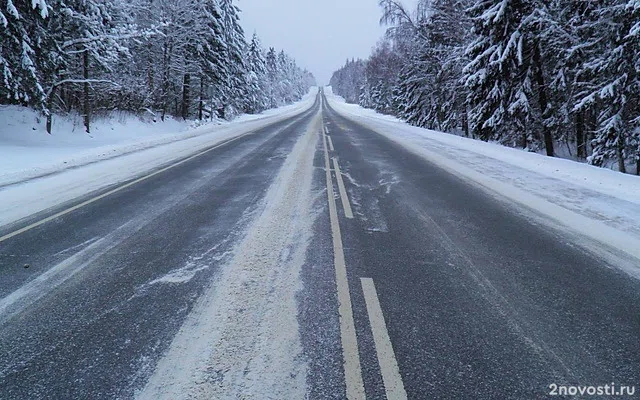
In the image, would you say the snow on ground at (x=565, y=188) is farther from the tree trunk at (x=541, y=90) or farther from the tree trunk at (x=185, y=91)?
the tree trunk at (x=185, y=91)

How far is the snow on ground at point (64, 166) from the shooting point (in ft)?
23.1

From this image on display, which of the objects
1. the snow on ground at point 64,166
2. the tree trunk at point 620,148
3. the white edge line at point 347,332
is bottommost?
the snow on ground at point 64,166

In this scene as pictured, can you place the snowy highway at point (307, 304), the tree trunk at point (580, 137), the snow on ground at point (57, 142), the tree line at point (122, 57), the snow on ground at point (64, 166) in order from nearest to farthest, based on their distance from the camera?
the snowy highway at point (307, 304) → the snow on ground at point (64, 166) → the snow on ground at point (57, 142) → the tree line at point (122, 57) → the tree trunk at point (580, 137)

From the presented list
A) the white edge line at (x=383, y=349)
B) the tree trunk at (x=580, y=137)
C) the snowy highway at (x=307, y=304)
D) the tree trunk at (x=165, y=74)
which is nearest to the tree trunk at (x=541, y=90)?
the tree trunk at (x=580, y=137)

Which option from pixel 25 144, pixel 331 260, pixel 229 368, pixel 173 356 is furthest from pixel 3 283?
pixel 25 144

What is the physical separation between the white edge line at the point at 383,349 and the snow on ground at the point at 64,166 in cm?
559

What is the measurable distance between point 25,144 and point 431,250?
50.0 feet

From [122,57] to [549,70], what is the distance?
22.8 m

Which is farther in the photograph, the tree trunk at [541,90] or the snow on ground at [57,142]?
the tree trunk at [541,90]

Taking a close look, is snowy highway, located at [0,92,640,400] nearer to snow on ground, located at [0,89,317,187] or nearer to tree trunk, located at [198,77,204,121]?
snow on ground, located at [0,89,317,187]

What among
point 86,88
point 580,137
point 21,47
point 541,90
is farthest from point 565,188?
point 86,88

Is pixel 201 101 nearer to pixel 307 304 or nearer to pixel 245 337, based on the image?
pixel 307 304

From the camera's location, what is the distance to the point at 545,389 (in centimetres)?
239

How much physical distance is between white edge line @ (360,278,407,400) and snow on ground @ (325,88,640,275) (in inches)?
117
